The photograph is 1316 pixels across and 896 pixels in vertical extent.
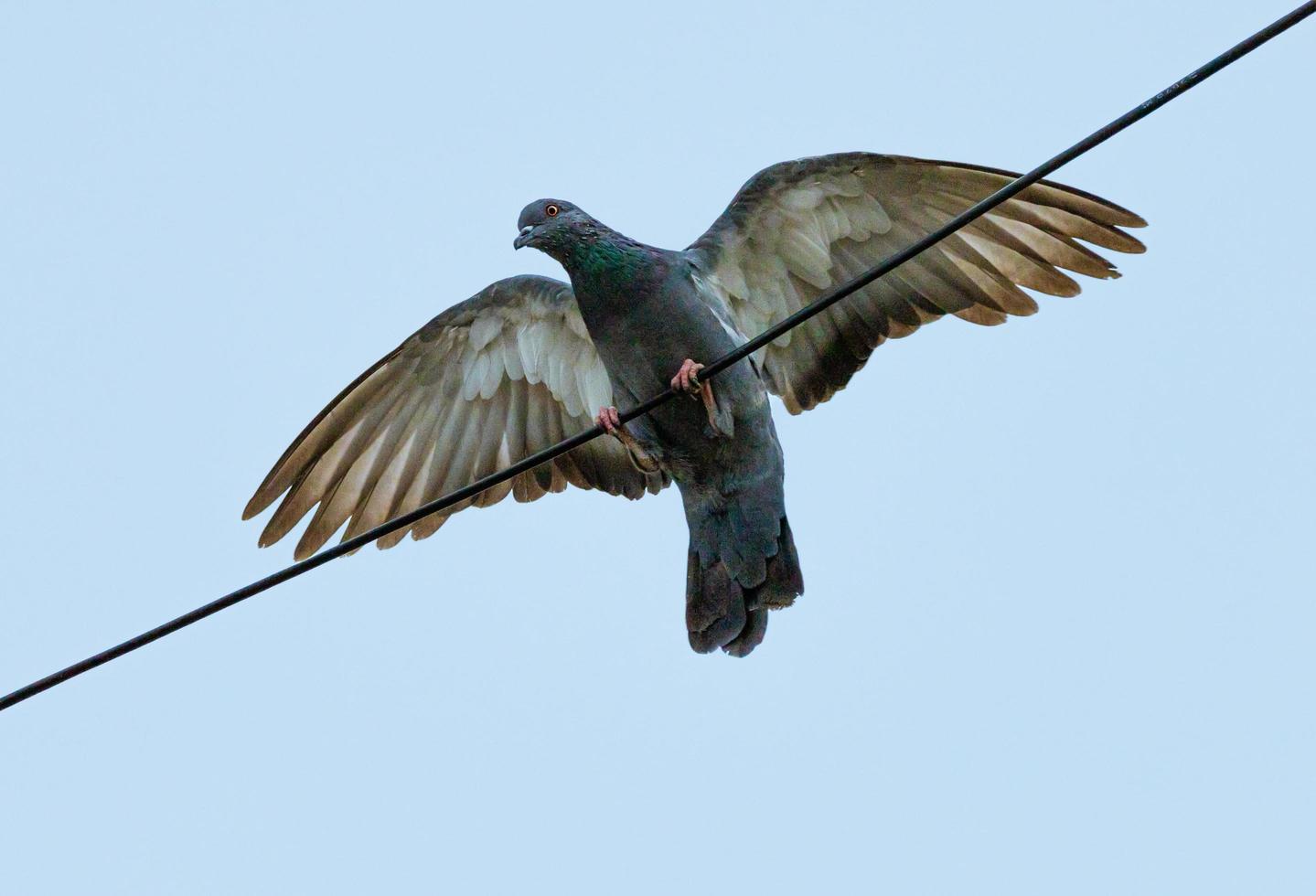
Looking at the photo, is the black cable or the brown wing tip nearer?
the black cable

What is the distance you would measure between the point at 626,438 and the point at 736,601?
3.01 ft

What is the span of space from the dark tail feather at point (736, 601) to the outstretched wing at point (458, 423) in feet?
2.61

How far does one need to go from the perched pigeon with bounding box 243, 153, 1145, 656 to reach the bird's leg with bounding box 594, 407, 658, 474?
0.04 feet

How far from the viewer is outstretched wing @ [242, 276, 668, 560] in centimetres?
875

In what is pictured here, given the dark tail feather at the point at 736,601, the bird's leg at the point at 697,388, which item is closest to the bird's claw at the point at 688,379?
the bird's leg at the point at 697,388

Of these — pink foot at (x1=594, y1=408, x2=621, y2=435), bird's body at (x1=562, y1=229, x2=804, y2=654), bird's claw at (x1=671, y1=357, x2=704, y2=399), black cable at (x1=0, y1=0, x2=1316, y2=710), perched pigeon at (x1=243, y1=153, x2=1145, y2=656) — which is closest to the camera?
black cable at (x1=0, y1=0, x2=1316, y2=710)

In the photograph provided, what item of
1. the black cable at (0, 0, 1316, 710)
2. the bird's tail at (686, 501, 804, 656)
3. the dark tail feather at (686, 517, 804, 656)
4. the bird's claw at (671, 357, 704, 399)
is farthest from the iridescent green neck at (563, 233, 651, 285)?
the black cable at (0, 0, 1316, 710)

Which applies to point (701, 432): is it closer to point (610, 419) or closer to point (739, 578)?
point (610, 419)

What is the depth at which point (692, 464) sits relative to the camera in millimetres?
7801

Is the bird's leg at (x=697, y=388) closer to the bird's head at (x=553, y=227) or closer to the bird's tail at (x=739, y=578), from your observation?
the bird's tail at (x=739, y=578)

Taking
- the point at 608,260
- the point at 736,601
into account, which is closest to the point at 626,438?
the point at 608,260

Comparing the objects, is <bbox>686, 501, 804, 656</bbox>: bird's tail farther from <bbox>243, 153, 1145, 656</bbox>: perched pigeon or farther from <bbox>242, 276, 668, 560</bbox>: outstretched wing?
<bbox>242, 276, 668, 560</bbox>: outstretched wing

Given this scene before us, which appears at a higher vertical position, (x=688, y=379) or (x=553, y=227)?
(x=553, y=227)

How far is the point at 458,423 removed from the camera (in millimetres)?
9242
